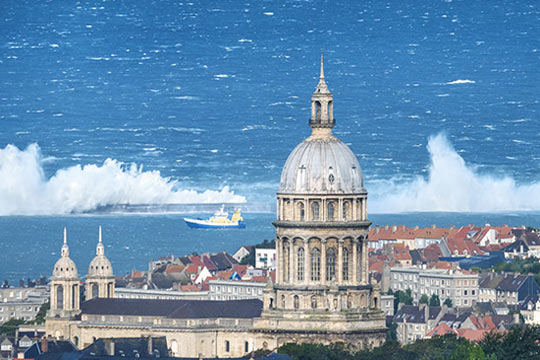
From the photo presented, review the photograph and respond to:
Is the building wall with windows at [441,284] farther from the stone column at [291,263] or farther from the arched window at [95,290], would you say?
the stone column at [291,263]

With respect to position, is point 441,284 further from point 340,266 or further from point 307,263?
point 307,263

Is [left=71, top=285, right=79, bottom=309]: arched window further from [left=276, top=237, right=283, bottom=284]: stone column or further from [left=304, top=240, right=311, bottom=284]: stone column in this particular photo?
[left=304, top=240, right=311, bottom=284]: stone column

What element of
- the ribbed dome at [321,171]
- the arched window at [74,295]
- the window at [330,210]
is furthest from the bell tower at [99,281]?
the window at [330,210]

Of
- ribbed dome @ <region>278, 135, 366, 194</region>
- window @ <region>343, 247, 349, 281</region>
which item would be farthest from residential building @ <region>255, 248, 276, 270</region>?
window @ <region>343, 247, 349, 281</region>

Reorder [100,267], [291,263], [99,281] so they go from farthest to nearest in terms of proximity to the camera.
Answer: [100,267]
[99,281]
[291,263]

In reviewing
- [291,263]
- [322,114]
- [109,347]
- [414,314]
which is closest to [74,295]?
[109,347]

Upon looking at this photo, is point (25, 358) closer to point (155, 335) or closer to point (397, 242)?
point (155, 335)

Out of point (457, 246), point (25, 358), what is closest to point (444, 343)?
point (25, 358)
